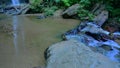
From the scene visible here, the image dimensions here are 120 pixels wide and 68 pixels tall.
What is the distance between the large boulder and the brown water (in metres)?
0.54

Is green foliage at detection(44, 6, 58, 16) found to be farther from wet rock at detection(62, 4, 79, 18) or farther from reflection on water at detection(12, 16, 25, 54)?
reflection on water at detection(12, 16, 25, 54)

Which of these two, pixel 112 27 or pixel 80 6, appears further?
pixel 80 6

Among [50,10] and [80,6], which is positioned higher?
[80,6]

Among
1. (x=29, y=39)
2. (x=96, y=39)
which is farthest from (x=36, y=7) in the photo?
(x=96, y=39)

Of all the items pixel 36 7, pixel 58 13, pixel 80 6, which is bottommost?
pixel 58 13

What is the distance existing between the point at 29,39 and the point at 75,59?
2.94m

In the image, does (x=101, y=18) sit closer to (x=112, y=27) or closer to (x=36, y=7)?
(x=112, y=27)

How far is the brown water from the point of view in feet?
20.0

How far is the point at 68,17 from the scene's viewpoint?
11.1 metres

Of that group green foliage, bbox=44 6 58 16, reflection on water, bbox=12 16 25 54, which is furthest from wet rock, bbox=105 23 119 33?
green foliage, bbox=44 6 58 16

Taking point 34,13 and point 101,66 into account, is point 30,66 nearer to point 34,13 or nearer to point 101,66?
point 101,66

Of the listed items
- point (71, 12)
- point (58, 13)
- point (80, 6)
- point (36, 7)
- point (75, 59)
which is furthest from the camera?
point (36, 7)

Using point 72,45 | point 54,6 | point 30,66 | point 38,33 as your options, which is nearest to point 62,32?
point 38,33

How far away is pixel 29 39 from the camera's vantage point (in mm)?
7887
